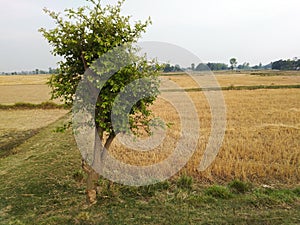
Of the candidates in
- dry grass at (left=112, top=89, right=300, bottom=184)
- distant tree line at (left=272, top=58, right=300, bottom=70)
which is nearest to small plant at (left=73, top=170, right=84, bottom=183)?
dry grass at (left=112, top=89, right=300, bottom=184)

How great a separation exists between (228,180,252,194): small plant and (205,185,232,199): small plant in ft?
0.78

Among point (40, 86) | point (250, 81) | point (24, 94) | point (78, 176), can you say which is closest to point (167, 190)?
point (78, 176)

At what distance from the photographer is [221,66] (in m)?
141

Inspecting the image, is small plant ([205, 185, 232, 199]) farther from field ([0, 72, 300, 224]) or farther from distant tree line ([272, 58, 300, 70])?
distant tree line ([272, 58, 300, 70])

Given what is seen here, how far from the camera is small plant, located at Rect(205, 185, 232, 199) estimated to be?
4.99m

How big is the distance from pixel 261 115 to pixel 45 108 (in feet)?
65.5

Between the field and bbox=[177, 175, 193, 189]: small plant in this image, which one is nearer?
the field

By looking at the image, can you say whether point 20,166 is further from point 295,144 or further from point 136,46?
point 295,144

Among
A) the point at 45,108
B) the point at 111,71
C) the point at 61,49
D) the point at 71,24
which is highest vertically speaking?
the point at 71,24

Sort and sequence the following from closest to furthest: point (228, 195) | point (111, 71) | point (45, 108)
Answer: point (111, 71)
point (228, 195)
point (45, 108)

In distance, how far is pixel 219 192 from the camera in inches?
199

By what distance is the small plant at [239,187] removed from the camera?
5.28 meters

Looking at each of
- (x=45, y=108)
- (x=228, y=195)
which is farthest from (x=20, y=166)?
(x=45, y=108)

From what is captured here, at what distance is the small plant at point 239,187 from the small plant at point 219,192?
24cm
